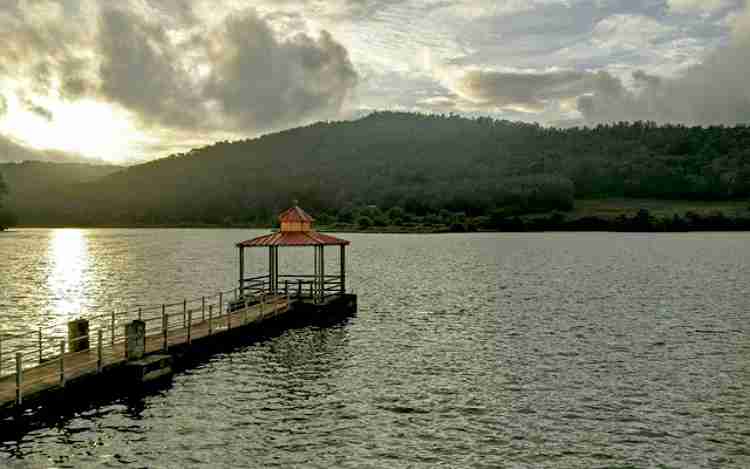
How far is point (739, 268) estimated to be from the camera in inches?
3757

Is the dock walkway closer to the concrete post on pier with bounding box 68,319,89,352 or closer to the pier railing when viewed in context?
the pier railing

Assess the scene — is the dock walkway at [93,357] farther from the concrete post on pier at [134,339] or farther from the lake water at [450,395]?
the lake water at [450,395]

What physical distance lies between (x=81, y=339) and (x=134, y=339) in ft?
8.67

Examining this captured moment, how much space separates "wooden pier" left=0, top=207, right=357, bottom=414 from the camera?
938 inches

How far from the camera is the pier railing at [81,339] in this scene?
26.7 metres

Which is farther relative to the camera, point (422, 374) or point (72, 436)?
point (422, 374)

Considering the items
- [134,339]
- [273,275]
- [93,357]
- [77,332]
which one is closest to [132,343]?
[134,339]

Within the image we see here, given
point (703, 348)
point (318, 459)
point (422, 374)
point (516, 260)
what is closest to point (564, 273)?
point (516, 260)

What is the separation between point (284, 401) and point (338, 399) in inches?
85.3

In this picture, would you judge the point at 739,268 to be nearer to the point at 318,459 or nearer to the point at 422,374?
the point at 422,374

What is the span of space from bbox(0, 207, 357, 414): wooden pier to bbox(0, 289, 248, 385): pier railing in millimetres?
48

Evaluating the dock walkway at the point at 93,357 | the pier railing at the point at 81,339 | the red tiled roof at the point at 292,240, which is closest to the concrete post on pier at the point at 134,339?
the dock walkway at the point at 93,357

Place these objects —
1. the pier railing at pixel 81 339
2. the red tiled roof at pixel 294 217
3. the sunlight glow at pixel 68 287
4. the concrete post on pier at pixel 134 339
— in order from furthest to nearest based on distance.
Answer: the sunlight glow at pixel 68 287 → the red tiled roof at pixel 294 217 → the concrete post on pier at pixel 134 339 → the pier railing at pixel 81 339

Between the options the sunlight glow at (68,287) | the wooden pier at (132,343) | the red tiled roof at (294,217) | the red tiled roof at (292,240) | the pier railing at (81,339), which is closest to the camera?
the wooden pier at (132,343)
